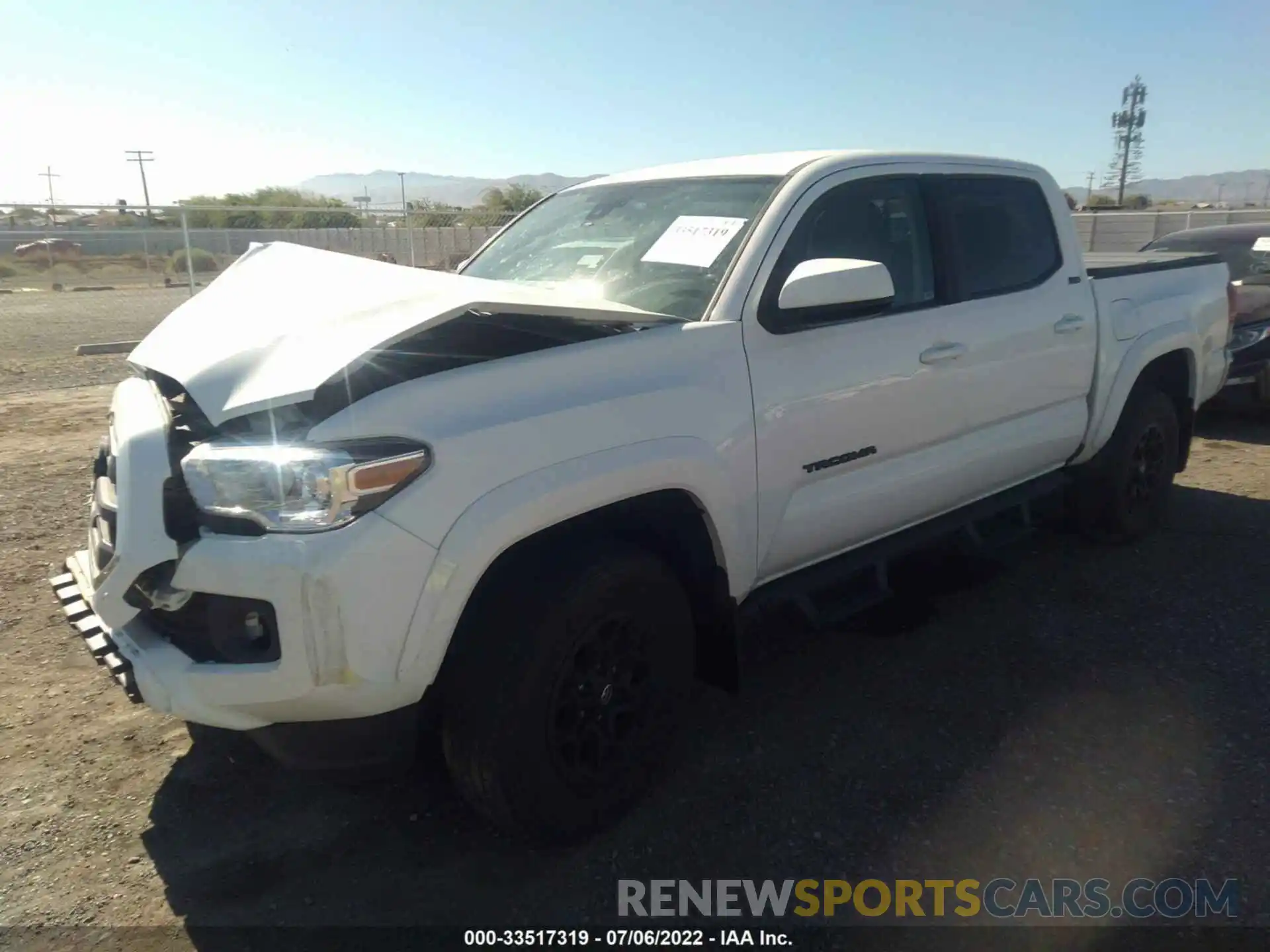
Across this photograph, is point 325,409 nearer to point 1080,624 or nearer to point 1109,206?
point 1080,624

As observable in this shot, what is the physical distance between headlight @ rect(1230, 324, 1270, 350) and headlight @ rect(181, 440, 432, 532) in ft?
24.7

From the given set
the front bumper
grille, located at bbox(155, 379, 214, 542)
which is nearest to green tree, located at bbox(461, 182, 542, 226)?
grille, located at bbox(155, 379, 214, 542)

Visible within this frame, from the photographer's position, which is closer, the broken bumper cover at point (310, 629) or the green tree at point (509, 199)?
the broken bumper cover at point (310, 629)

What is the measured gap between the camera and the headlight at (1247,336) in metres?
7.59

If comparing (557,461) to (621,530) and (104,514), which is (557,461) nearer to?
(621,530)

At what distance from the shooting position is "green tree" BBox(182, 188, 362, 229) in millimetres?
22219

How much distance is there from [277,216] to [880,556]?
24.0 m

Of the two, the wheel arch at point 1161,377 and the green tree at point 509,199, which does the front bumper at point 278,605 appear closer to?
the wheel arch at point 1161,377

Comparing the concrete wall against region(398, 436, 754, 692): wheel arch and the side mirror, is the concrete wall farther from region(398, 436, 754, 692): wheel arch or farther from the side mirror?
region(398, 436, 754, 692): wheel arch

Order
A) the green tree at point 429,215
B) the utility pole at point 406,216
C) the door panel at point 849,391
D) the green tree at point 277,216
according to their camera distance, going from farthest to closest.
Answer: the green tree at point 277,216 → the green tree at point 429,215 → the utility pole at point 406,216 → the door panel at point 849,391

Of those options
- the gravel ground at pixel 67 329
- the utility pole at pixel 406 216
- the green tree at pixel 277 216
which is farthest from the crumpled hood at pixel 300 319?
the green tree at pixel 277 216

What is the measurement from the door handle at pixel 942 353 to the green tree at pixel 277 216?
16.1 meters

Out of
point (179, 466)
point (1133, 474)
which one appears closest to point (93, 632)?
point (179, 466)

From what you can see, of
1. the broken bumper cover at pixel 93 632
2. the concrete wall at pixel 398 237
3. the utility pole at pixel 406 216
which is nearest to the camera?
the broken bumper cover at pixel 93 632
